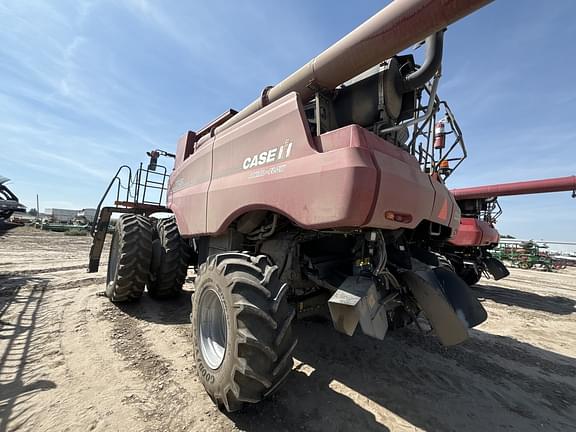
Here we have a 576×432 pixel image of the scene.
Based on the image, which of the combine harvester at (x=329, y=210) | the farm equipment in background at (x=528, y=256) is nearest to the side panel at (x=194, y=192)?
the combine harvester at (x=329, y=210)

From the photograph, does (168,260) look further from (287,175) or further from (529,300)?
(529,300)

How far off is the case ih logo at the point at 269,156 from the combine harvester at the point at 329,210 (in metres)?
0.01

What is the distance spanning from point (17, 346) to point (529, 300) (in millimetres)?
9477

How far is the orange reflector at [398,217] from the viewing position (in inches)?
73.7

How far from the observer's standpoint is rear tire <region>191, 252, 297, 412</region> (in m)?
1.82

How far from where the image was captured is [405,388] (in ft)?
8.34

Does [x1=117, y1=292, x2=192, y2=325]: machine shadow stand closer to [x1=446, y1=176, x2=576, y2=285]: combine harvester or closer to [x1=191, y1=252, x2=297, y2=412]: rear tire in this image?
[x1=191, y1=252, x2=297, y2=412]: rear tire

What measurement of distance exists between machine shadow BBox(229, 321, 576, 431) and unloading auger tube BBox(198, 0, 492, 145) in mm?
2481

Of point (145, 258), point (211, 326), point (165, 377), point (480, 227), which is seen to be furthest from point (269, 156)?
point (480, 227)

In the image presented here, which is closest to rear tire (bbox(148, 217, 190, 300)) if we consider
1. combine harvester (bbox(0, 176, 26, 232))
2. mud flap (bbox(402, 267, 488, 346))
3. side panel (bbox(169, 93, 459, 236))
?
side panel (bbox(169, 93, 459, 236))

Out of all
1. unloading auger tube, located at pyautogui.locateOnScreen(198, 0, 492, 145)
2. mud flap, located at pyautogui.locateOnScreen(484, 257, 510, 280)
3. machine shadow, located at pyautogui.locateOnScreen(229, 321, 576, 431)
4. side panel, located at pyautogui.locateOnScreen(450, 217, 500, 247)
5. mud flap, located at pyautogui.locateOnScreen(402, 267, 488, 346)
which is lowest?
machine shadow, located at pyautogui.locateOnScreen(229, 321, 576, 431)

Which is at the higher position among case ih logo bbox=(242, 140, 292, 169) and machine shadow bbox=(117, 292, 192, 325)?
case ih logo bbox=(242, 140, 292, 169)

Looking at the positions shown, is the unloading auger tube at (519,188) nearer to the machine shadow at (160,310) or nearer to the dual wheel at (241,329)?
the machine shadow at (160,310)

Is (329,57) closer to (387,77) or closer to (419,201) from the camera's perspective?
(387,77)
